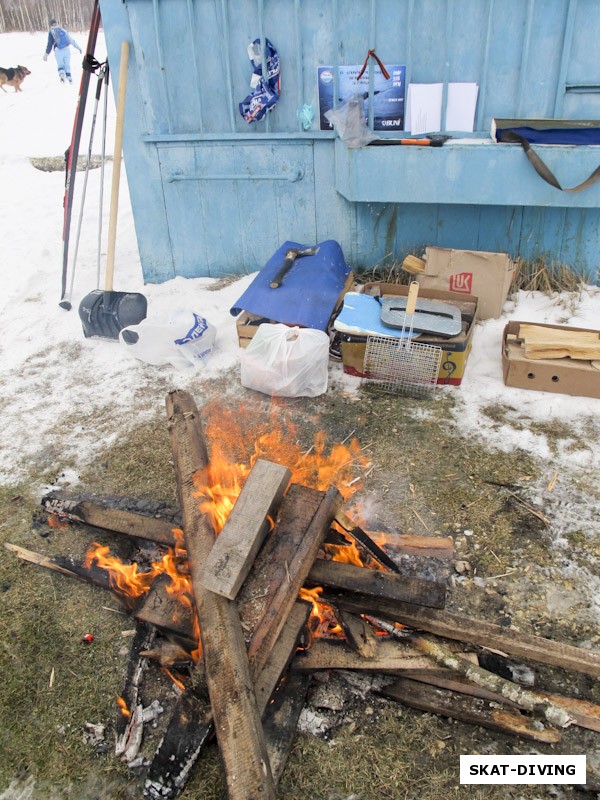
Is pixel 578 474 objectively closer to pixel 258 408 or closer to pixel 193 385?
pixel 258 408

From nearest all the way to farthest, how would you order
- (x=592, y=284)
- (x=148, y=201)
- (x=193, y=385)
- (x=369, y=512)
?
(x=369, y=512) → (x=193, y=385) → (x=592, y=284) → (x=148, y=201)

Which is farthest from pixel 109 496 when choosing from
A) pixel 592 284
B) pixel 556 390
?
pixel 592 284

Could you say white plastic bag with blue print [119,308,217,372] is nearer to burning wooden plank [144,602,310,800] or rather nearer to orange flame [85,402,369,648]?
orange flame [85,402,369,648]

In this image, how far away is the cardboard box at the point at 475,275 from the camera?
535 centimetres

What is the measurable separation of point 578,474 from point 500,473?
1.61 ft

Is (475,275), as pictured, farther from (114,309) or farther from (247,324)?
(114,309)

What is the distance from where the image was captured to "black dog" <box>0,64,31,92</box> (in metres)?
16.0

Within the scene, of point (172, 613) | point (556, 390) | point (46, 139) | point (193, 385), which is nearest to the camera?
point (172, 613)

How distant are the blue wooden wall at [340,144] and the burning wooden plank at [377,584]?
12.1ft

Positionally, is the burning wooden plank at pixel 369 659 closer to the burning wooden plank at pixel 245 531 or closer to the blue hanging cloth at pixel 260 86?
the burning wooden plank at pixel 245 531

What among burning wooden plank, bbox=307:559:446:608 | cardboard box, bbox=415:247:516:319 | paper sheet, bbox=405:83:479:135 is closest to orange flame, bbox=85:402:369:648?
burning wooden plank, bbox=307:559:446:608

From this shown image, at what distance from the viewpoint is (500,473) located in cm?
385

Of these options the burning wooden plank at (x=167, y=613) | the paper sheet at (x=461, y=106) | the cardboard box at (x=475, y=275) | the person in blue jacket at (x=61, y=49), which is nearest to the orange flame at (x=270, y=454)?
the burning wooden plank at (x=167, y=613)

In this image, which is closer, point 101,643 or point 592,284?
point 101,643
